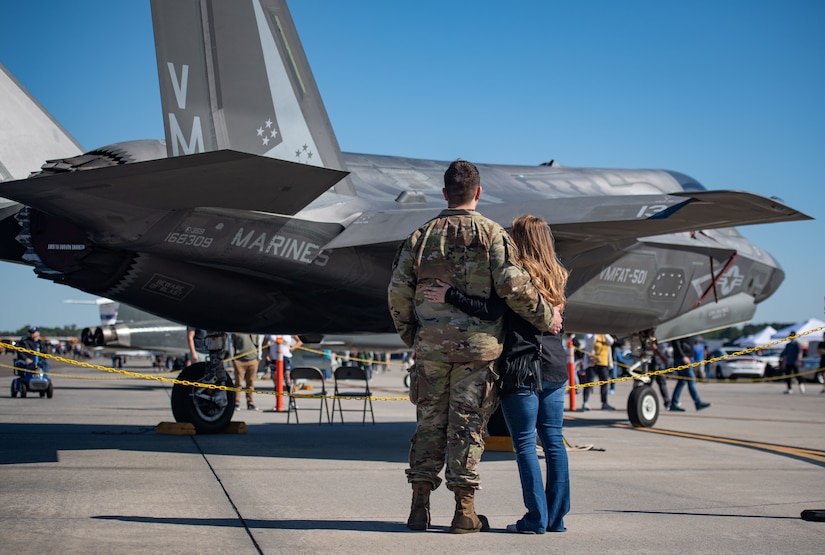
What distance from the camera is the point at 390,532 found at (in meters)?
4.40

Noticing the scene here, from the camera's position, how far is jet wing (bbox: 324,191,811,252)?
7133 mm

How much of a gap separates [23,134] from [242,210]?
2894mm

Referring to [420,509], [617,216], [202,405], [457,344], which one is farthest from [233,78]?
[420,509]

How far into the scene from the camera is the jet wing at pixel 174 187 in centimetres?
611

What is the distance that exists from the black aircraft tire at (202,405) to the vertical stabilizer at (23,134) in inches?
115

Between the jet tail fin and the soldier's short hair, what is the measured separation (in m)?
3.73

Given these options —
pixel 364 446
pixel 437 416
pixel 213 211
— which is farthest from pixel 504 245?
pixel 364 446

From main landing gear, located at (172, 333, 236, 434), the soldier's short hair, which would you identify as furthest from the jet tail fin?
the soldier's short hair

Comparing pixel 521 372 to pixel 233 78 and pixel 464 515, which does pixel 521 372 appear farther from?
pixel 233 78

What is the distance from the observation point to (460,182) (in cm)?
454

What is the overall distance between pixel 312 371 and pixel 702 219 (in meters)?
6.65

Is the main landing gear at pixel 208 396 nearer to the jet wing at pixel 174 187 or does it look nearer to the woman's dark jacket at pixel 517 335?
the jet wing at pixel 174 187

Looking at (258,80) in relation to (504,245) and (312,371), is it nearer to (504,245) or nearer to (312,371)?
(504,245)

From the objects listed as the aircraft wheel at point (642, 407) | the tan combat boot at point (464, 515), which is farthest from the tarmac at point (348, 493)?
the aircraft wheel at point (642, 407)
